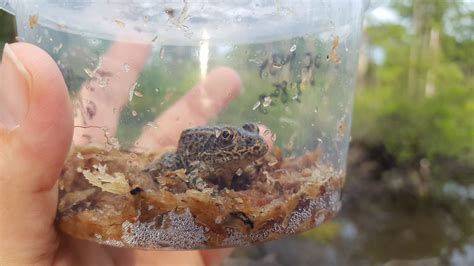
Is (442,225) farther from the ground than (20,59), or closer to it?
closer to it

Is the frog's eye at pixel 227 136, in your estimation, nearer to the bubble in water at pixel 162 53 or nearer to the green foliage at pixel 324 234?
the bubble in water at pixel 162 53

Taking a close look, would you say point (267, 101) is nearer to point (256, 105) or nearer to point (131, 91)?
point (256, 105)

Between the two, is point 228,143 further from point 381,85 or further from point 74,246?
point 381,85

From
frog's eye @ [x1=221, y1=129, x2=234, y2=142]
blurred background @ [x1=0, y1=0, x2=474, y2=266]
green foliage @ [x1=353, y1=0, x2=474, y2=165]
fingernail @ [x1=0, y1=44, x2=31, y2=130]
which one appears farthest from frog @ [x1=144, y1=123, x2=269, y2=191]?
green foliage @ [x1=353, y1=0, x2=474, y2=165]

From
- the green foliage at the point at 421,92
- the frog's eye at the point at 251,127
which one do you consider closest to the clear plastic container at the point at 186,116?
the frog's eye at the point at 251,127

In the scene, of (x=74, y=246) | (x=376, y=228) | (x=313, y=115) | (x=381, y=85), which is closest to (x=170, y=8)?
(x=313, y=115)

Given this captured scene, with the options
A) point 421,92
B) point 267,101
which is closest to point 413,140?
point 421,92
